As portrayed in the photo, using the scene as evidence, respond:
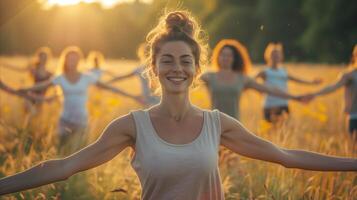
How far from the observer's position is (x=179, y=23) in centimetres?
294

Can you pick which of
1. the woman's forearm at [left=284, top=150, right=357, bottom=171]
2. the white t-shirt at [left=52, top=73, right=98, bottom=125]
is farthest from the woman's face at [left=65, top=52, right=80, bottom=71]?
the woman's forearm at [left=284, top=150, right=357, bottom=171]

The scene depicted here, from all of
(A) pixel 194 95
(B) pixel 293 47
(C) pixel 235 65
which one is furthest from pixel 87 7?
(C) pixel 235 65

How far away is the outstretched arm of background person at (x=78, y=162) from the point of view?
8.91ft

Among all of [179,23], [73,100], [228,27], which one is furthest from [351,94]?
[228,27]

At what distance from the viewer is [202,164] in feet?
8.88

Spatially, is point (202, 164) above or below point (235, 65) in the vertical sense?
below

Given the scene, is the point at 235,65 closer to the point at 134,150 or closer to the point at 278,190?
the point at 278,190

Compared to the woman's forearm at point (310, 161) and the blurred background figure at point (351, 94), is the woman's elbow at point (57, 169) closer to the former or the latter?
the woman's forearm at point (310, 161)

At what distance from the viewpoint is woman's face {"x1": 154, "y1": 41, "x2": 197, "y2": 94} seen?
9.30ft

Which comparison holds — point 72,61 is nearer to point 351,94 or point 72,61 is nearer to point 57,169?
point 351,94

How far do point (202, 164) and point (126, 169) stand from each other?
99.9 inches

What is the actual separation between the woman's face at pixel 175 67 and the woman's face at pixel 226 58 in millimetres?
4353

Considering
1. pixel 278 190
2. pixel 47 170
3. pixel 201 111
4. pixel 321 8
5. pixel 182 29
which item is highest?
pixel 321 8

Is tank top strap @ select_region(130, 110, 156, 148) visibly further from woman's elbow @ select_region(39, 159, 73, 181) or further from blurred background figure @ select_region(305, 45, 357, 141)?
blurred background figure @ select_region(305, 45, 357, 141)
